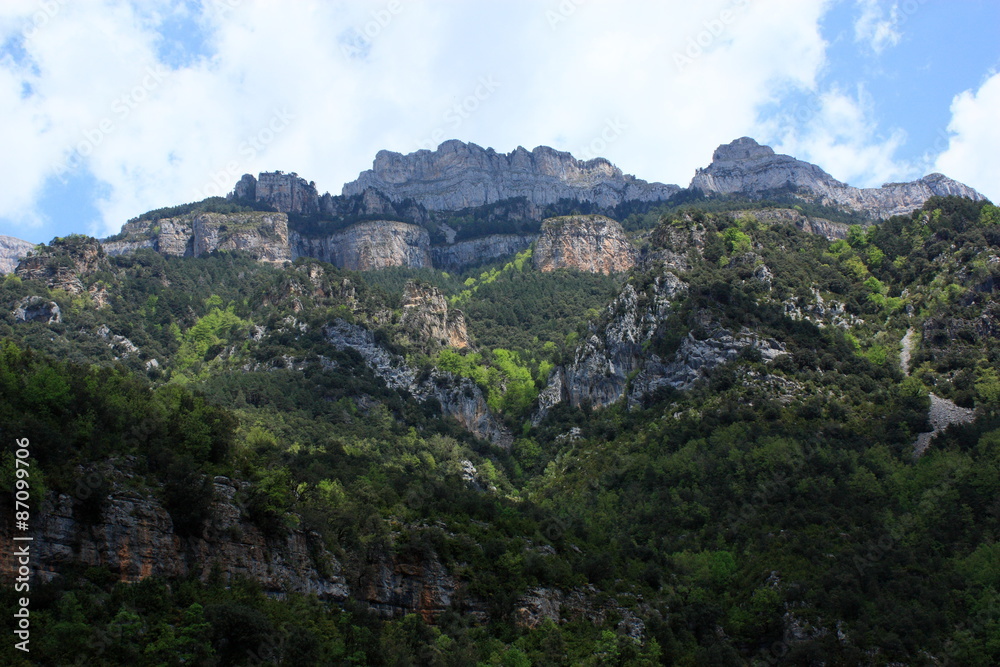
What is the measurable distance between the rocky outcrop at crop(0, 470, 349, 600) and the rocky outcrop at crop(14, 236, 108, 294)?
10567 cm

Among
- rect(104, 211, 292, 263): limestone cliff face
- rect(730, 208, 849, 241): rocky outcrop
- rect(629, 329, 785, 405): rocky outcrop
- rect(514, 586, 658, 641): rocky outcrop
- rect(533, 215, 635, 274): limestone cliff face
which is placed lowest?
rect(514, 586, 658, 641): rocky outcrop

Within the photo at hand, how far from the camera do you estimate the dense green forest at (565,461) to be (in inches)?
1591

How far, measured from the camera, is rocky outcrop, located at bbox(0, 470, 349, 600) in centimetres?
3466

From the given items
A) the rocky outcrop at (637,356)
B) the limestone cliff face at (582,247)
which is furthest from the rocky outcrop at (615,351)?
the limestone cliff face at (582,247)

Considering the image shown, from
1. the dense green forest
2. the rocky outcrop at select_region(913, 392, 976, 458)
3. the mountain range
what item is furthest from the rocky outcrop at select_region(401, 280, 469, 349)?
the rocky outcrop at select_region(913, 392, 976, 458)

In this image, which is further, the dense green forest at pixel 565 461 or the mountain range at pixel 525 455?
the dense green forest at pixel 565 461

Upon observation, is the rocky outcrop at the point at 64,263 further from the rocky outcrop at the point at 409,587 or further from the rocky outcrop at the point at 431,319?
the rocky outcrop at the point at 409,587

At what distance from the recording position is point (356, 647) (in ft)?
132

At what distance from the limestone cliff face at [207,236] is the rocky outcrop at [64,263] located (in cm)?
3181

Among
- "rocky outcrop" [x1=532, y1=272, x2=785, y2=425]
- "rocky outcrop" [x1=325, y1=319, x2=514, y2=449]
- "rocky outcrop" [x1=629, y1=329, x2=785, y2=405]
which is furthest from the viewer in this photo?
"rocky outcrop" [x1=325, y1=319, x2=514, y2=449]

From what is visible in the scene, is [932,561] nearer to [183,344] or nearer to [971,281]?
[971,281]

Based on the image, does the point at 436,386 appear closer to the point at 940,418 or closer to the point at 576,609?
the point at 940,418

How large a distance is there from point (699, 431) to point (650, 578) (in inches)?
1132

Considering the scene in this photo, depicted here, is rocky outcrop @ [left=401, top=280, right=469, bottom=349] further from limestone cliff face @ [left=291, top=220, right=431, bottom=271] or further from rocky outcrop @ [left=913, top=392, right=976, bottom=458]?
rocky outcrop @ [left=913, top=392, right=976, bottom=458]
